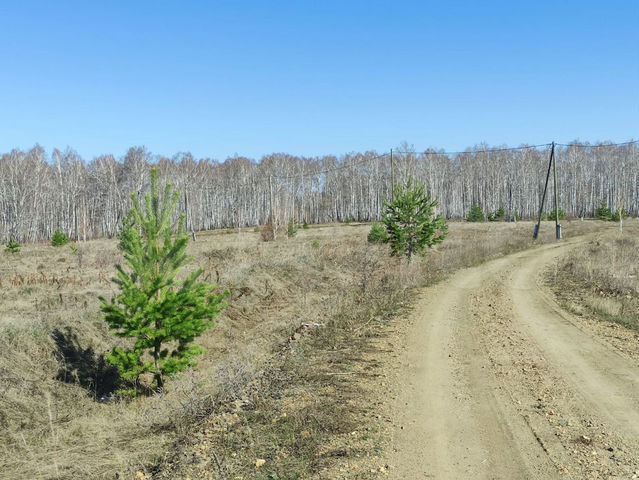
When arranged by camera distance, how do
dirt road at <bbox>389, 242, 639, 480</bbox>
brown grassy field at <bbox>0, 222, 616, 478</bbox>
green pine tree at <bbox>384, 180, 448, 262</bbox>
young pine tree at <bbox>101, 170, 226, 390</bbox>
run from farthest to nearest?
green pine tree at <bbox>384, 180, 448, 262</bbox> → young pine tree at <bbox>101, 170, 226, 390</bbox> → brown grassy field at <bbox>0, 222, 616, 478</bbox> → dirt road at <bbox>389, 242, 639, 480</bbox>

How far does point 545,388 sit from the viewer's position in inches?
330

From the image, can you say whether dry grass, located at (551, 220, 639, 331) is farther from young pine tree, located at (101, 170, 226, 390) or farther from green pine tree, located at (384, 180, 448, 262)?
young pine tree, located at (101, 170, 226, 390)

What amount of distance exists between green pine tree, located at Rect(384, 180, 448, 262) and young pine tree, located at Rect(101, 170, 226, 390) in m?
13.9

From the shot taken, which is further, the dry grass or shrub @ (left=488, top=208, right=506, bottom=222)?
shrub @ (left=488, top=208, right=506, bottom=222)

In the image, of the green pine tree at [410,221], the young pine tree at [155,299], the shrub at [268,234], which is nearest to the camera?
the young pine tree at [155,299]

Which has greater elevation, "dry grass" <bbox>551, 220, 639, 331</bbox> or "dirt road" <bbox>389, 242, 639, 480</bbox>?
"dry grass" <bbox>551, 220, 639, 331</bbox>

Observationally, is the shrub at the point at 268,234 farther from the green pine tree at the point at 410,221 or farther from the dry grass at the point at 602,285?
the dry grass at the point at 602,285

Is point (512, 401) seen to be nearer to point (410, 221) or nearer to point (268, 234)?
point (410, 221)

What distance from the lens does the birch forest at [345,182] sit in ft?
253

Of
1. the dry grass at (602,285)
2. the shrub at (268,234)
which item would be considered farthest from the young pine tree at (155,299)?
the shrub at (268,234)

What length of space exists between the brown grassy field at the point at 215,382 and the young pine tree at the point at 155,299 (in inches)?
29.4

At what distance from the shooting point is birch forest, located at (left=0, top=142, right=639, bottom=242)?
77.1 m

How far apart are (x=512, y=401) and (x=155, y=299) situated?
24.2 ft

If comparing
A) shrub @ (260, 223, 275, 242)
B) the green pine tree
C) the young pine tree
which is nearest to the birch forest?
shrub @ (260, 223, 275, 242)
